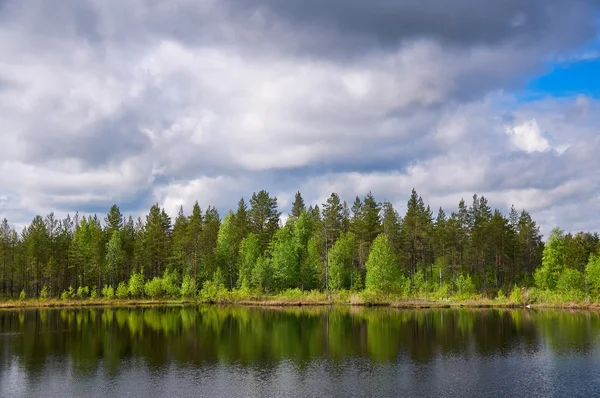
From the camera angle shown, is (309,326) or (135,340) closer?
(135,340)

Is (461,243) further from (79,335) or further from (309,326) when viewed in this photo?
(79,335)

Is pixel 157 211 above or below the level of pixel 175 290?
above

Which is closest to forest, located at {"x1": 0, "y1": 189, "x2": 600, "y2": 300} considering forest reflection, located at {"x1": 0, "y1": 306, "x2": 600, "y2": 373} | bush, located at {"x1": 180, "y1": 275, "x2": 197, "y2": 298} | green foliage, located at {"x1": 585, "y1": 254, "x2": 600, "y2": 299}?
bush, located at {"x1": 180, "y1": 275, "x2": 197, "y2": 298}

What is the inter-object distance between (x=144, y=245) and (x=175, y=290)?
17.3 m

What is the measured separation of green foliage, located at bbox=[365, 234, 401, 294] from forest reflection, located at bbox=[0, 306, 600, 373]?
1645cm

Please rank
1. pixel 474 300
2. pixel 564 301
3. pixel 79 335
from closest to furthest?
pixel 79 335
pixel 564 301
pixel 474 300

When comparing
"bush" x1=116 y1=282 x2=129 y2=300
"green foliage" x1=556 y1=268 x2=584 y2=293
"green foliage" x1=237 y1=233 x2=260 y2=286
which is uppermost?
"green foliage" x1=237 y1=233 x2=260 y2=286

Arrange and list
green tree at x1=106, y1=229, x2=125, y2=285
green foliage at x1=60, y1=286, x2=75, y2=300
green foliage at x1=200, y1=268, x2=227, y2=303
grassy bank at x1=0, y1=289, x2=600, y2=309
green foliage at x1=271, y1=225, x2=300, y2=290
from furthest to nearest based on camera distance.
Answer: green tree at x1=106, y1=229, x2=125, y2=285 → green foliage at x1=60, y1=286, x2=75, y2=300 → green foliage at x1=271, y1=225, x2=300, y2=290 → green foliage at x1=200, y1=268, x2=227, y2=303 → grassy bank at x1=0, y1=289, x2=600, y2=309

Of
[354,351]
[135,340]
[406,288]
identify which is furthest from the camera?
[406,288]

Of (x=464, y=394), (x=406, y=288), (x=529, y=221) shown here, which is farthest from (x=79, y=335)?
(x=529, y=221)

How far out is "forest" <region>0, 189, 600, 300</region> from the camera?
12050cm

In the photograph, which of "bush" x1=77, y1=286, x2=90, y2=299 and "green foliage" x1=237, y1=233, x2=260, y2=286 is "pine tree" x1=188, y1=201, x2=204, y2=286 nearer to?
"green foliage" x1=237, y1=233, x2=260, y2=286

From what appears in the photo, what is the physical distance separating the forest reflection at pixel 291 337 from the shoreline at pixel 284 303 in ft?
31.3

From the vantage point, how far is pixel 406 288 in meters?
112
